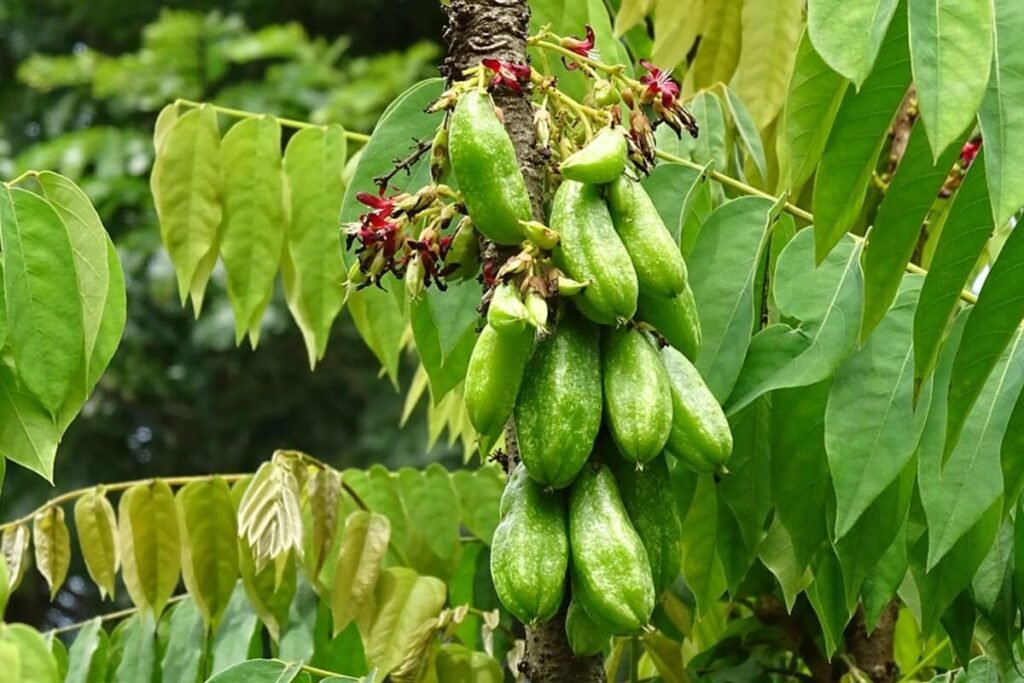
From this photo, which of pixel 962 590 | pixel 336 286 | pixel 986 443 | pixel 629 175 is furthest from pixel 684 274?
pixel 336 286

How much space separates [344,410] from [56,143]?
2.13 m

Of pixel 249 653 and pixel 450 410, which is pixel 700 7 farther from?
pixel 249 653

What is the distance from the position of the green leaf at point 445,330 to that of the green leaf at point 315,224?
1.12 feet

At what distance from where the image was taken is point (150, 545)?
192 cm

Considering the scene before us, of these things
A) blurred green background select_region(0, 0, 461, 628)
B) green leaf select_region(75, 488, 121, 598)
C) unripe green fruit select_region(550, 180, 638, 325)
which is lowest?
blurred green background select_region(0, 0, 461, 628)

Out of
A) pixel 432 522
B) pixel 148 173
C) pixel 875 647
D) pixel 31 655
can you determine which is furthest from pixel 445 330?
pixel 148 173

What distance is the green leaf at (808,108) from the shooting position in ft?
4.18

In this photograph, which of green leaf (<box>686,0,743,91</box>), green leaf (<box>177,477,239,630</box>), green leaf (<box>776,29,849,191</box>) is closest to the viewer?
Answer: green leaf (<box>776,29,849,191</box>)

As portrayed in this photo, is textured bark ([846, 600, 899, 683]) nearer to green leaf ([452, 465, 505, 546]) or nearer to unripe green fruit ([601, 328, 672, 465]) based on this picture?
green leaf ([452, 465, 505, 546])

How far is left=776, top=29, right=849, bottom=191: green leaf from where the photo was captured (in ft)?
4.18

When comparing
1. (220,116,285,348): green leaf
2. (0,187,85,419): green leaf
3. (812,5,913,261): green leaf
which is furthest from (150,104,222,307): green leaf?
(812,5,913,261): green leaf

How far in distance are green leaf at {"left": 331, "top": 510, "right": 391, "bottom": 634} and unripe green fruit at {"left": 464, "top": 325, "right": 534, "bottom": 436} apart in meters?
0.66

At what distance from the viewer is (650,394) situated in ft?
3.82

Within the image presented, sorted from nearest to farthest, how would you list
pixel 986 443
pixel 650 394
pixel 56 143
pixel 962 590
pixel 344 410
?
1. pixel 650 394
2. pixel 986 443
3. pixel 962 590
4. pixel 56 143
5. pixel 344 410
